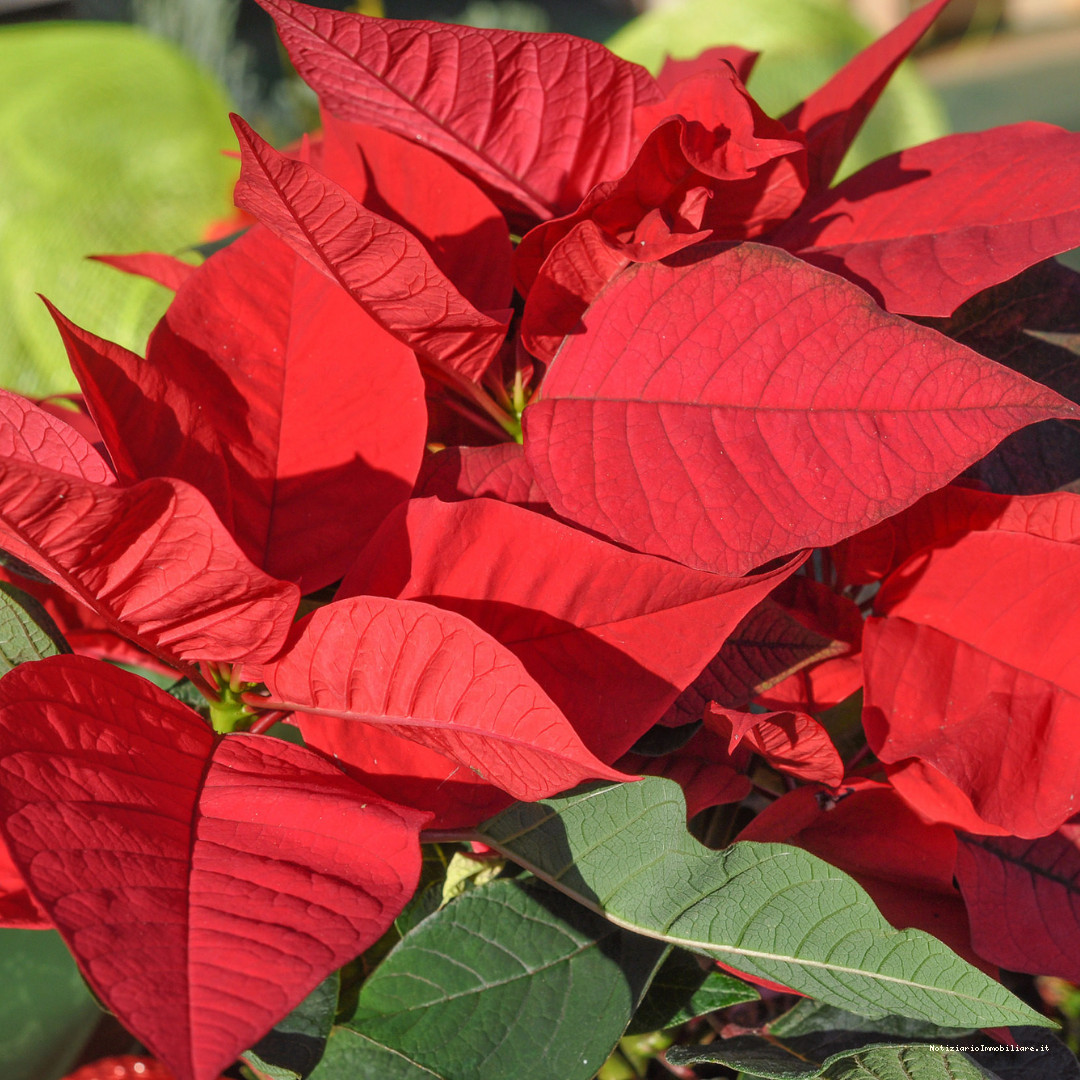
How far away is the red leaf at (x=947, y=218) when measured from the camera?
0.25 meters

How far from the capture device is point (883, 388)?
229 mm

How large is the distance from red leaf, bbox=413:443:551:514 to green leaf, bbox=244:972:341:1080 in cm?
13

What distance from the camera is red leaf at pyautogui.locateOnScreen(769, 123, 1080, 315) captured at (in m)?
0.25

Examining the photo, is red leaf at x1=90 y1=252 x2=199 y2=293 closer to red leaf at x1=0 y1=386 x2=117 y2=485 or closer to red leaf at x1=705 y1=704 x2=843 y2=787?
red leaf at x1=0 y1=386 x2=117 y2=485

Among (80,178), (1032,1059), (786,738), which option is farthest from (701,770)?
(80,178)

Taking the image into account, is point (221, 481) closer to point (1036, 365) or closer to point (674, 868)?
point (674, 868)

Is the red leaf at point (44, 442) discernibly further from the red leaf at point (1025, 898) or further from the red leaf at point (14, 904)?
the red leaf at point (1025, 898)

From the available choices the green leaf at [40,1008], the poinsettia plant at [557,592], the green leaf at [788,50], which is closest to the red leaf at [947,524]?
the poinsettia plant at [557,592]

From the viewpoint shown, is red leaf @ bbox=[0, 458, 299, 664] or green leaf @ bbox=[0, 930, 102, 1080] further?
green leaf @ bbox=[0, 930, 102, 1080]

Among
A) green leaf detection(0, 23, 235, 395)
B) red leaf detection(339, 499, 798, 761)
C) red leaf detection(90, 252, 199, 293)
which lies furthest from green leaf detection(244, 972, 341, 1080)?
green leaf detection(0, 23, 235, 395)

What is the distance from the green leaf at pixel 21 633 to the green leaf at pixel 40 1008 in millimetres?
263

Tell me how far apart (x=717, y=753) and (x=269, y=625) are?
0.43 ft

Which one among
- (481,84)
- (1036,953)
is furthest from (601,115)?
(1036,953)

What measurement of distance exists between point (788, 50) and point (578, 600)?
3.97 ft
